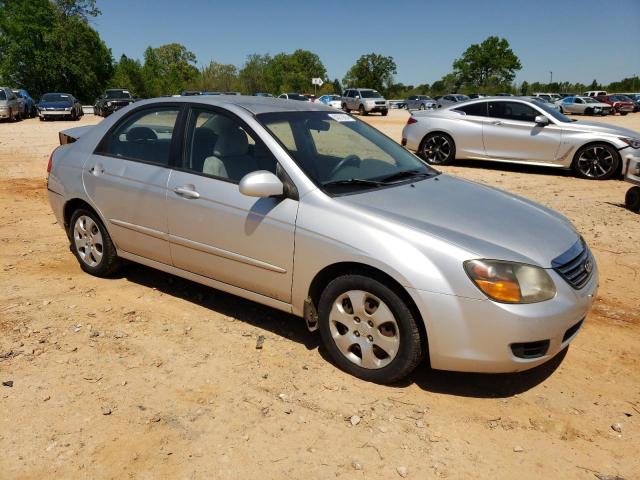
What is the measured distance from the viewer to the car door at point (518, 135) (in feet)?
34.8

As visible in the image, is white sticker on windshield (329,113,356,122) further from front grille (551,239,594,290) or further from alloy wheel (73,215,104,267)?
alloy wheel (73,215,104,267)

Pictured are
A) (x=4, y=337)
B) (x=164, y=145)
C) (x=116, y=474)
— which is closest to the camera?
(x=116, y=474)

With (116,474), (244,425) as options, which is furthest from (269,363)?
(116,474)

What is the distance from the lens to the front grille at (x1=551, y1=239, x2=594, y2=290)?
304 centimetres

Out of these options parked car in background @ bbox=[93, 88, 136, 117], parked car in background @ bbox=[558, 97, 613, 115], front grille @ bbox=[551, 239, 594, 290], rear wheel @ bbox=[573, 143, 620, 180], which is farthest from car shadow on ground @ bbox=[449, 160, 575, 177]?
parked car in background @ bbox=[558, 97, 613, 115]

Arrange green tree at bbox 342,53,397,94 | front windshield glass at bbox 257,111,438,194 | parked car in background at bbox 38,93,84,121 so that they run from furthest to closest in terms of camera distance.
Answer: green tree at bbox 342,53,397,94 → parked car in background at bbox 38,93,84,121 → front windshield glass at bbox 257,111,438,194

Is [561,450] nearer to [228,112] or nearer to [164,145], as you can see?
[228,112]

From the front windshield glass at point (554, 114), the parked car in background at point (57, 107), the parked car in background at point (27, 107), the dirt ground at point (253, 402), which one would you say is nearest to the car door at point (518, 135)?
the front windshield glass at point (554, 114)

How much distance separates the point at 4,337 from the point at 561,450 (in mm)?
3591

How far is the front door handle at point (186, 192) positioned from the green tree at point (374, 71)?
86.1m

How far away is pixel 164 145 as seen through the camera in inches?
163

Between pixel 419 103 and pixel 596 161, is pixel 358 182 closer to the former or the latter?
pixel 596 161

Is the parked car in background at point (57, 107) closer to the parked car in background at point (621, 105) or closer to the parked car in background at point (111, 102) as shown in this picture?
the parked car in background at point (111, 102)

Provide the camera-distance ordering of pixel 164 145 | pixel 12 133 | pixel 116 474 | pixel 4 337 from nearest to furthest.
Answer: pixel 116 474 → pixel 4 337 → pixel 164 145 → pixel 12 133
